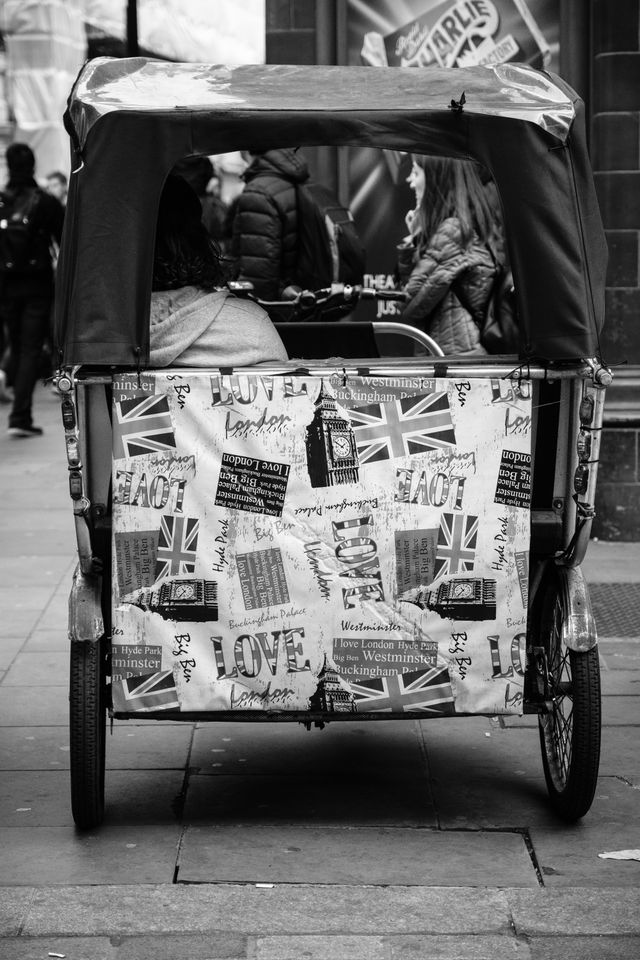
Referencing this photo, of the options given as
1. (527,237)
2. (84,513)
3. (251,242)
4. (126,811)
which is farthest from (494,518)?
(251,242)

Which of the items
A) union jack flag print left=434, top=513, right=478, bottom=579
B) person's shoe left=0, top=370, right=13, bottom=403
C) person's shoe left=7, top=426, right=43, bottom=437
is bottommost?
person's shoe left=0, top=370, right=13, bottom=403

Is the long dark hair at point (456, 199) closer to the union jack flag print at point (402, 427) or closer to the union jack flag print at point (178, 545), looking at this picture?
the union jack flag print at point (402, 427)

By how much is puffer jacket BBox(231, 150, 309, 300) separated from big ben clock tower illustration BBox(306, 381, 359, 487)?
14.8 feet

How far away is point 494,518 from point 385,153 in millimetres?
5636

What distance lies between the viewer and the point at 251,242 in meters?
8.38

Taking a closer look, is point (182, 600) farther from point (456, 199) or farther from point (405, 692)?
point (456, 199)

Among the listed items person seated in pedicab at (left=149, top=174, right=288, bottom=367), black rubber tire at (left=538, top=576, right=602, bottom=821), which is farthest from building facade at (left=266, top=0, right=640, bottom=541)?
person seated in pedicab at (left=149, top=174, right=288, bottom=367)

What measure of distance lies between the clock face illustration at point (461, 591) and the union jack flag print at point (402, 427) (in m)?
0.39

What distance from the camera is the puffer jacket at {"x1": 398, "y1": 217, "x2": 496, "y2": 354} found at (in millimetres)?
7312

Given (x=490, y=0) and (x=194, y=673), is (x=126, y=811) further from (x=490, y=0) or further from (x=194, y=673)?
(x=490, y=0)

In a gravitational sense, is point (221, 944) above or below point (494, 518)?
below

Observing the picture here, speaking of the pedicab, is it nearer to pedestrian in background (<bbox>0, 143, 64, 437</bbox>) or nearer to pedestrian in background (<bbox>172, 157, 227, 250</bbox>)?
pedestrian in background (<bbox>172, 157, 227, 250</bbox>)

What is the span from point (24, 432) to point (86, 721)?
8349 millimetres

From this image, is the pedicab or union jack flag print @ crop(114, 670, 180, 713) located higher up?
the pedicab
